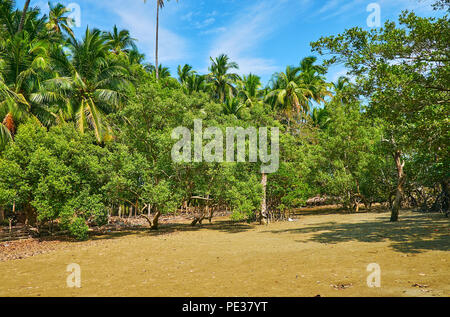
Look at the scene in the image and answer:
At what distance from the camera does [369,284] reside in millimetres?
5754

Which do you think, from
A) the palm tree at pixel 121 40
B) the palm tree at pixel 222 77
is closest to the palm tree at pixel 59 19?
the palm tree at pixel 121 40

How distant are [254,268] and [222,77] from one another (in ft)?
124

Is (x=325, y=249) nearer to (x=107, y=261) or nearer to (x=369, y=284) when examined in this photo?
(x=369, y=284)

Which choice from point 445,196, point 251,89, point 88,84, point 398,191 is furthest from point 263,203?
point 251,89

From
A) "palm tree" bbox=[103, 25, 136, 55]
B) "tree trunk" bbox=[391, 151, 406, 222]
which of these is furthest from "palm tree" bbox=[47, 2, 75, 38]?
"tree trunk" bbox=[391, 151, 406, 222]

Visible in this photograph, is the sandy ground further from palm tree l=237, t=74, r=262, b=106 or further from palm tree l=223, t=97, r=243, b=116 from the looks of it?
palm tree l=237, t=74, r=262, b=106

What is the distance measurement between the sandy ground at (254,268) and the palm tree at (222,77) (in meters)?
34.1

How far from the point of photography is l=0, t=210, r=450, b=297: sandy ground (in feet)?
19.2

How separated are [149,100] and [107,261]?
9657 mm

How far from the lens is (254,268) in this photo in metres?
7.70

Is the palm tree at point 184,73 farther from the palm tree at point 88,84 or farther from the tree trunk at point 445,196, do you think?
the tree trunk at point 445,196

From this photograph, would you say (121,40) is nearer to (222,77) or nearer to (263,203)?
(222,77)

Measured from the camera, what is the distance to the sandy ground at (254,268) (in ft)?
19.2
